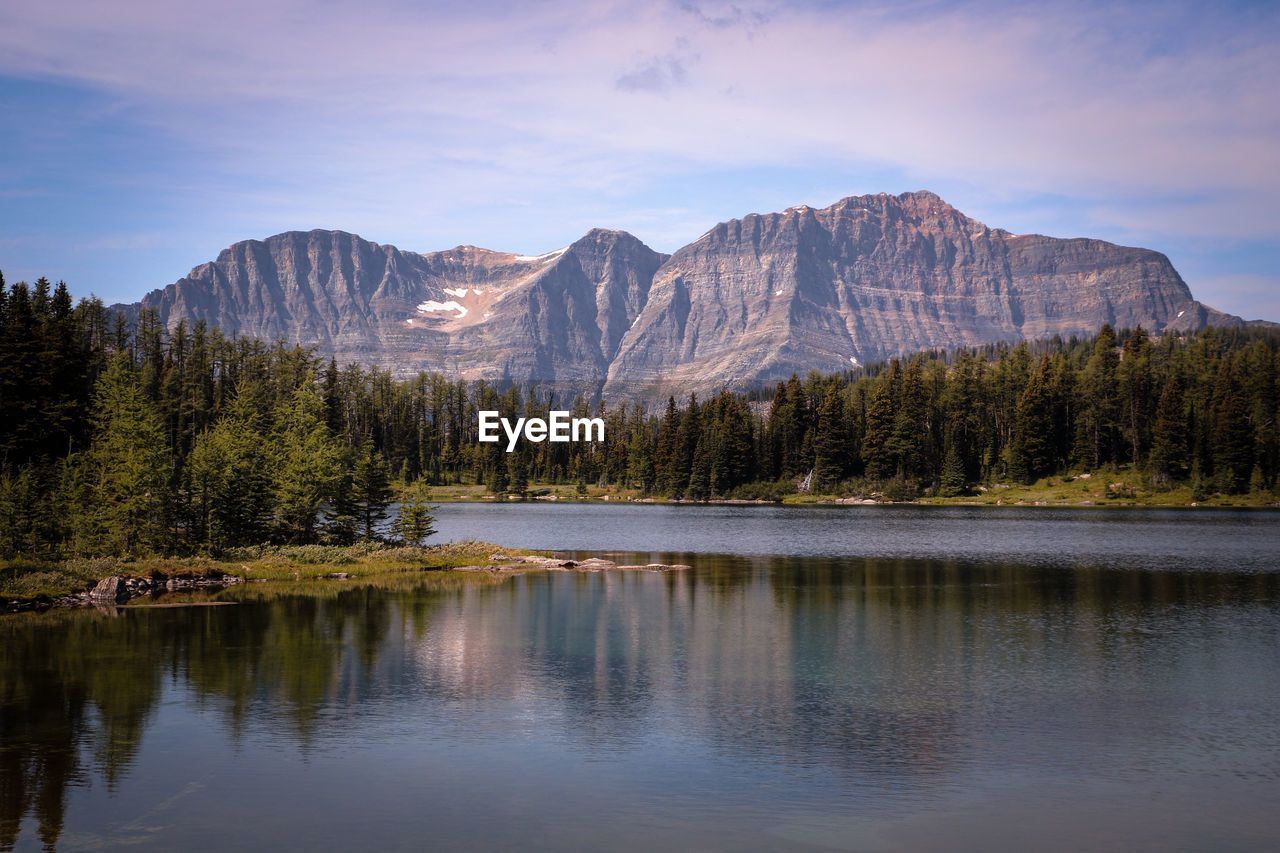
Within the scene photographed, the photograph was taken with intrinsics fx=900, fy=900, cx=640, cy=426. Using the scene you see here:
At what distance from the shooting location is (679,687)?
3612 centimetres

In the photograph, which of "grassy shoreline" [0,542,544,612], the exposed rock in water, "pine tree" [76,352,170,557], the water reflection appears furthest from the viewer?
"pine tree" [76,352,170,557]

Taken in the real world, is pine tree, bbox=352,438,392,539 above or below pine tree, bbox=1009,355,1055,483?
below

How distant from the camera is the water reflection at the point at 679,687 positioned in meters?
26.5

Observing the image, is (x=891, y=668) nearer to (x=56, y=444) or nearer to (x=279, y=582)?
(x=279, y=582)

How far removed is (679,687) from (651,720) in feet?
15.7

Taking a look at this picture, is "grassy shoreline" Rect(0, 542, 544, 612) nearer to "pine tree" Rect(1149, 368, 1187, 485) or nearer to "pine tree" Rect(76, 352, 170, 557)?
"pine tree" Rect(76, 352, 170, 557)

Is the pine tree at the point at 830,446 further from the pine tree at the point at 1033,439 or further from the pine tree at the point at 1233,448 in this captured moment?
the pine tree at the point at 1233,448

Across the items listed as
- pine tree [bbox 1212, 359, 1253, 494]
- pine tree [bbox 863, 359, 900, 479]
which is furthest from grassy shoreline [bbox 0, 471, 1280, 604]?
pine tree [bbox 1212, 359, 1253, 494]

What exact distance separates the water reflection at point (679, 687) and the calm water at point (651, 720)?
185 mm

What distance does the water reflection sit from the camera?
86.8 feet

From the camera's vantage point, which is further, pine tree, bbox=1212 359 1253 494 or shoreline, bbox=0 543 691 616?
pine tree, bbox=1212 359 1253 494

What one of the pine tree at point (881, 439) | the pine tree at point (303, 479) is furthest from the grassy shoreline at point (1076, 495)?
the pine tree at point (303, 479)

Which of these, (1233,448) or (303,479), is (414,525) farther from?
(1233,448)

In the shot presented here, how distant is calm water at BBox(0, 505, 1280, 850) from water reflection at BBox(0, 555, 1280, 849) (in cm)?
18
